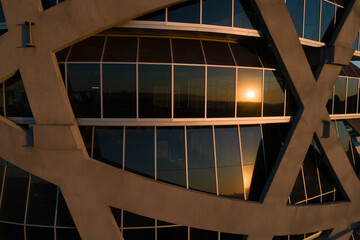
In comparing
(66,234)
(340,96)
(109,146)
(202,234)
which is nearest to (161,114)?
(109,146)

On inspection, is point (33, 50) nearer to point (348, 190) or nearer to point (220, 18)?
point (220, 18)

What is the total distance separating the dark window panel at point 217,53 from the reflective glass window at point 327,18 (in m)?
5.64

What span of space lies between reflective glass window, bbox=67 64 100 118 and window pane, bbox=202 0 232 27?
5330 millimetres

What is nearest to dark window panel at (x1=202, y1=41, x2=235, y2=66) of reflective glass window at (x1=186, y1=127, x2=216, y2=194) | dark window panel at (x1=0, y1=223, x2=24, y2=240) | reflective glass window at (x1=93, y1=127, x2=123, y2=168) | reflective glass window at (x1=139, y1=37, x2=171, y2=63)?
reflective glass window at (x1=139, y1=37, x2=171, y2=63)

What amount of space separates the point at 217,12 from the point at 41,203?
12065 millimetres

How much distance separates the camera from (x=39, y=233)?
10914 mm

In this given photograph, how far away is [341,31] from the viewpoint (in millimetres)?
12062

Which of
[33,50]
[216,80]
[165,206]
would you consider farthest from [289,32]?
[33,50]

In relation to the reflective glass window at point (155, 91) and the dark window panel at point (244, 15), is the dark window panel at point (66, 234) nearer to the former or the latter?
the reflective glass window at point (155, 91)

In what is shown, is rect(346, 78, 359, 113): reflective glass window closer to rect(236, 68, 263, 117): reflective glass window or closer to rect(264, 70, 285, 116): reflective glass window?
rect(264, 70, 285, 116): reflective glass window

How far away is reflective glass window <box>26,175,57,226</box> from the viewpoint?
1074 centimetres

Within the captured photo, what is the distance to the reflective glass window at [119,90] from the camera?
31.8 feet

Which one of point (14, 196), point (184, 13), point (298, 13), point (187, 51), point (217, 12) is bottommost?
point (14, 196)

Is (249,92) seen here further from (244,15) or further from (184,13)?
(184,13)
